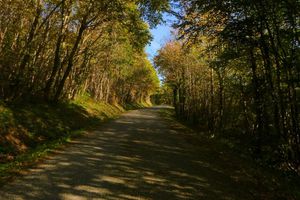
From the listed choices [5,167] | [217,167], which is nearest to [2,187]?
[5,167]

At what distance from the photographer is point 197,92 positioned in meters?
38.6

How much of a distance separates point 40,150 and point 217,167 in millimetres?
5895

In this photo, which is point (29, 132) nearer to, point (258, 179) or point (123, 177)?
point (123, 177)

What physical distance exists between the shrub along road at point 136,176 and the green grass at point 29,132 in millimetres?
654

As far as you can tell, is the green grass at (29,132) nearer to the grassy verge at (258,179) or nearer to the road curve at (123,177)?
the road curve at (123,177)

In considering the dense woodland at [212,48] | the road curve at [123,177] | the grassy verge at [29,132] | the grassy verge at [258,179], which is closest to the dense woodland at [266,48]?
the dense woodland at [212,48]

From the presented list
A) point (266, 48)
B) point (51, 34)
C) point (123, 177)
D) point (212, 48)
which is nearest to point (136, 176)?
point (123, 177)

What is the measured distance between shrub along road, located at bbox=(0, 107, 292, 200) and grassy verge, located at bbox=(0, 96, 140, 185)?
641mm

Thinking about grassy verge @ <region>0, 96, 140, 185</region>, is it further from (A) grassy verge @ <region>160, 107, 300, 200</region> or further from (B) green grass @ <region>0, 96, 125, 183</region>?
(A) grassy verge @ <region>160, 107, 300, 200</region>

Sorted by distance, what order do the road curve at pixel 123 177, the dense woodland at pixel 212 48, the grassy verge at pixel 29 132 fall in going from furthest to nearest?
the dense woodland at pixel 212 48, the grassy verge at pixel 29 132, the road curve at pixel 123 177

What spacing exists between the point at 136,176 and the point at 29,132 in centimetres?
724

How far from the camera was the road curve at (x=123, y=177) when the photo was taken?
23.8ft

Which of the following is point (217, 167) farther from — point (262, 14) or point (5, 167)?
point (5, 167)

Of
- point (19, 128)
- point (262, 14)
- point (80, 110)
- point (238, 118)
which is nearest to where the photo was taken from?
point (262, 14)
